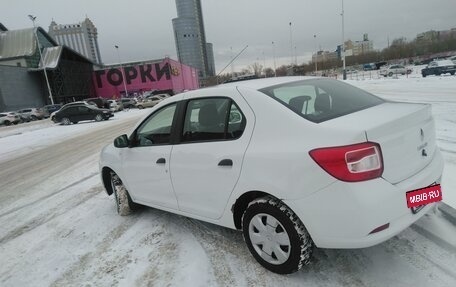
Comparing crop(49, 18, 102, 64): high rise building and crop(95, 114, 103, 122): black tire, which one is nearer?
crop(95, 114, 103, 122): black tire

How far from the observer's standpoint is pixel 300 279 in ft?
9.72

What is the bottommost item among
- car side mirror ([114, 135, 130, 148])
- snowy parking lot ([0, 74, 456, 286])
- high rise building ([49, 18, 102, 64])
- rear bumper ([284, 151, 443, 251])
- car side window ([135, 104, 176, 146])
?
snowy parking lot ([0, 74, 456, 286])

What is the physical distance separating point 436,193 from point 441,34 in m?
141

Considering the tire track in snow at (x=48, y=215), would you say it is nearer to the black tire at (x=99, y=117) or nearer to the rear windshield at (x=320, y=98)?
the rear windshield at (x=320, y=98)

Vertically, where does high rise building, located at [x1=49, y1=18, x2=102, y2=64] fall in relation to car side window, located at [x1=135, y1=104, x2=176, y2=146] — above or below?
above

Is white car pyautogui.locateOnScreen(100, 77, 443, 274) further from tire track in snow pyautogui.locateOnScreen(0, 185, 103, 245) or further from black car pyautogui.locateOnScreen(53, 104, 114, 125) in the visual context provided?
black car pyautogui.locateOnScreen(53, 104, 114, 125)

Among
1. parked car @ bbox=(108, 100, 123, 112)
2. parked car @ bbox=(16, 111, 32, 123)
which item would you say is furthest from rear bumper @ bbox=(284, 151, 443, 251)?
parked car @ bbox=(16, 111, 32, 123)

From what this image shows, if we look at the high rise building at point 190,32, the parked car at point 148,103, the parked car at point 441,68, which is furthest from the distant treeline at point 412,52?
the parked car at point 441,68

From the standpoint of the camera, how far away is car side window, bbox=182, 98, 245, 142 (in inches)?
126

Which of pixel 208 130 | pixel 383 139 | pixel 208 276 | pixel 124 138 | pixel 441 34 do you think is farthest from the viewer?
pixel 441 34

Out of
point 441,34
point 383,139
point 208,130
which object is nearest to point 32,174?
point 208,130

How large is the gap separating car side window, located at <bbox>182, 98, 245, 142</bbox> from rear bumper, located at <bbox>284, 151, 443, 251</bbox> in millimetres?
895

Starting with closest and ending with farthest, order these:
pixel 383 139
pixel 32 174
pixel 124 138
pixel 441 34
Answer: pixel 383 139 < pixel 124 138 < pixel 32 174 < pixel 441 34

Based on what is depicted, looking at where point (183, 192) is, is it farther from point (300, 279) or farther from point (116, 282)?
point (300, 279)
